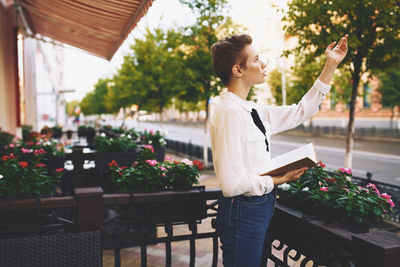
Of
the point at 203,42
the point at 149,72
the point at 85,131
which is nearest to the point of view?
the point at 203,42

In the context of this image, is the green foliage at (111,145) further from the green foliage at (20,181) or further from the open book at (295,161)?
the open book at (295,161)

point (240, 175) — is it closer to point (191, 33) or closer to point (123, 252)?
point (123, 252)

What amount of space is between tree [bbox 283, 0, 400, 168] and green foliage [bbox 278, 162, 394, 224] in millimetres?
4388

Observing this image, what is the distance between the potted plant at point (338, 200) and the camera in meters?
2.18

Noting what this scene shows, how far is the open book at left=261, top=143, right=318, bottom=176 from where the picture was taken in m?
1.76

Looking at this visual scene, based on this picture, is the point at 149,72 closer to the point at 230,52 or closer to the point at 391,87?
the point at 230,52

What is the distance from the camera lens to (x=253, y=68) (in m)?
1.95

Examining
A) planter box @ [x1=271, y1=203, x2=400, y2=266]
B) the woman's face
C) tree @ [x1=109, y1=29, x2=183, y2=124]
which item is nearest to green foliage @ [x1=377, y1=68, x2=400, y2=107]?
tree @ [x1=109, y1=29, x2=183, y2=124]

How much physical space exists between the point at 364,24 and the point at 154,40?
44.7 ft

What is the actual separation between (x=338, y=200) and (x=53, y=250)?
72.7 inches

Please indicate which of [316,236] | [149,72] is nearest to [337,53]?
[316,236]

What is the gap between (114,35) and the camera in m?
6.27

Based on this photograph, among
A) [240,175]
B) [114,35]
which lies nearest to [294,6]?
[114,35]

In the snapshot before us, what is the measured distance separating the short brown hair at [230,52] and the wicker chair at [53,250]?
1387mm
